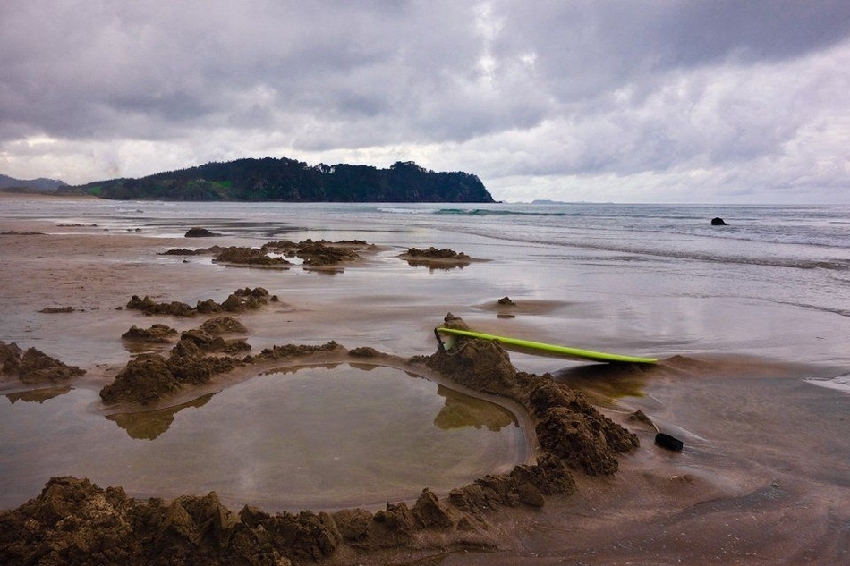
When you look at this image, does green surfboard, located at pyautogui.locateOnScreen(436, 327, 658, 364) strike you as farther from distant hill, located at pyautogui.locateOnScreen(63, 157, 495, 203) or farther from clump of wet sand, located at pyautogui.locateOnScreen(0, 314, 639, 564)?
distant hill, located at pyautogui.locateOnScreen(63, 157, 495, 203)

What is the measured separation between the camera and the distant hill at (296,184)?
494ft

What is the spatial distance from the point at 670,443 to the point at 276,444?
3062 millimetres

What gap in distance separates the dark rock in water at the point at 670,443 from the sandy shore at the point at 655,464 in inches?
3.1

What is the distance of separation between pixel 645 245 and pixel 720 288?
12.5 meters

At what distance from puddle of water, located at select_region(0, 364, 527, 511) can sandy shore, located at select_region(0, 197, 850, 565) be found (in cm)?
68

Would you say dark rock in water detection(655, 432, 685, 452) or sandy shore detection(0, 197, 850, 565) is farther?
dark rock in water detection(655, 432, 685, 452)

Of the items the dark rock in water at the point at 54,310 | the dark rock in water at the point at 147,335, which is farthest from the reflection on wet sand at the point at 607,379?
the dark rock in water at the point at 54,310

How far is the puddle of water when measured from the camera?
349 centimetres

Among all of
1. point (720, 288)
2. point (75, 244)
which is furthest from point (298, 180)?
point (720, 288)

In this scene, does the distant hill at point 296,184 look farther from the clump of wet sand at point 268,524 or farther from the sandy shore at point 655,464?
the clump of wet sand at point 268,524

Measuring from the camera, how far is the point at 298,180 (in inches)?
6491

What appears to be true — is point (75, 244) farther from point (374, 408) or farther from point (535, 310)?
point (374, 408)

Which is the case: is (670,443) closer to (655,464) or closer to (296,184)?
(655,464)

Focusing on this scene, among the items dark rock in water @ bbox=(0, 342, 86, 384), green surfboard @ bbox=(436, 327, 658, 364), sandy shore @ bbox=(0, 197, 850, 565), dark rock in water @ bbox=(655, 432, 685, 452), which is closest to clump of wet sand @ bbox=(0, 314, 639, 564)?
sandy shore @ bbox=(0, 197, 850, 565)
